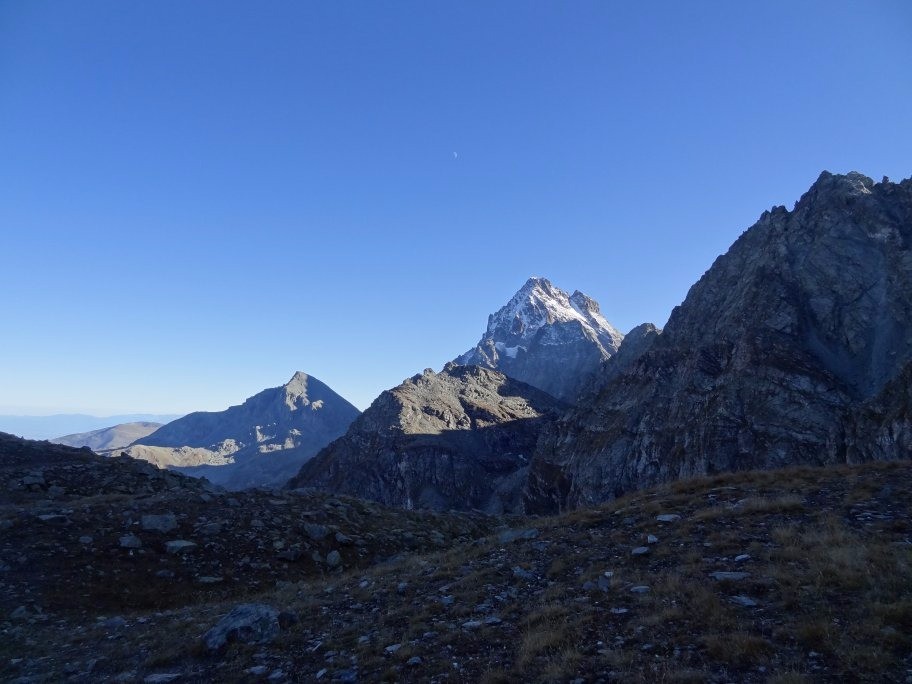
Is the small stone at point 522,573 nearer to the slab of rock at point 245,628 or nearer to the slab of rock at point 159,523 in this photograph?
the slab of rock at point 245,628

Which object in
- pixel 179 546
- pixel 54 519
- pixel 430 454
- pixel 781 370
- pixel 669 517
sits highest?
pixel 781 370

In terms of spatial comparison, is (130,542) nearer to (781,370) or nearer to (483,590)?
(483,590)

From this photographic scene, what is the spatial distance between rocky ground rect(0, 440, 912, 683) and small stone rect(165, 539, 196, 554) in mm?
75

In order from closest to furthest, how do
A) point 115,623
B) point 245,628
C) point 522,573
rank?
1. point 245,628
2. point 522,573
3. point 115,623

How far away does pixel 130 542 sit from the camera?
19.5 metres

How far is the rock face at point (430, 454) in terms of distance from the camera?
148000 millimetres

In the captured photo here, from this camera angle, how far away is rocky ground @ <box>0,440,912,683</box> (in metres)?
8.34

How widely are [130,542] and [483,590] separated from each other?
1483cm

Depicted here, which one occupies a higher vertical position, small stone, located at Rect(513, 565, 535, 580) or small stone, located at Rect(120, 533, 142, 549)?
small stone, located at Rect(120, 533, 142, 549)

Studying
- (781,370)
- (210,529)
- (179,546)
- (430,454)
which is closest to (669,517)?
(210,529)

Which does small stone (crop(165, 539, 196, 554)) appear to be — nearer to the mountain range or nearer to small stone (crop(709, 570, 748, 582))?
small stone (crop(709, 570, 748, 582))

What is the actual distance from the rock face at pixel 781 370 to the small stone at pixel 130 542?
73218mm

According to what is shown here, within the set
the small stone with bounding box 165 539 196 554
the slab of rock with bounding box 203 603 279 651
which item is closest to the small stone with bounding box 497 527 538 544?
the slab of rock with bounding box 203 603 279 651

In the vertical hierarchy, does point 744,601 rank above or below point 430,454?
above
